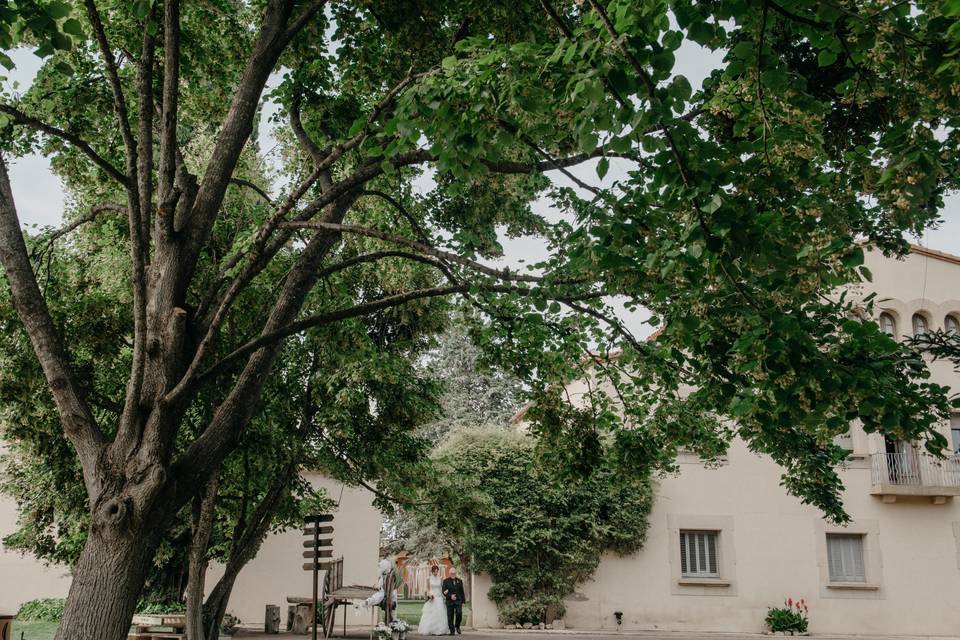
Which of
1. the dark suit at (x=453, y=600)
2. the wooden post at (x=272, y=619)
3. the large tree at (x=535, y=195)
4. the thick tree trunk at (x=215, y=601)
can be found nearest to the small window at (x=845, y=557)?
the dark suit at (x=453, y=600)

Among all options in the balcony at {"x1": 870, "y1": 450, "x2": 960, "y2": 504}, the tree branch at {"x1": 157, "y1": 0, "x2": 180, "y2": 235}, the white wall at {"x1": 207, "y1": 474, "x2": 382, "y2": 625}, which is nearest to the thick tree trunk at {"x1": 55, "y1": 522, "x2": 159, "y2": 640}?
the tree branch at {"x1": 157, "y1": 0, "x2": 180, "y2": 235}

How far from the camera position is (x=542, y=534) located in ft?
68.2

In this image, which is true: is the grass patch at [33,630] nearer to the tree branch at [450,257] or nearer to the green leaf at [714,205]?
the tree branch at [450,257]

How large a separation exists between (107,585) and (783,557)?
19.9 metres

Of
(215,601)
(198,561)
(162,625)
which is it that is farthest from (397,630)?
(198,561)

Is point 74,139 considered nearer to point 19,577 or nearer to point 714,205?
point 714,205

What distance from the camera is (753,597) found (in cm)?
2120

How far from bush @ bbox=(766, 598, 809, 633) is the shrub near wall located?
13.2 feet

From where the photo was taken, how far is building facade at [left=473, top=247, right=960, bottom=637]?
69.1 feet

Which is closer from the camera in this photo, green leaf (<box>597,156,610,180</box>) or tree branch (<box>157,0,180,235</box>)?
green leaf (<box>597,156,610,180</box>)

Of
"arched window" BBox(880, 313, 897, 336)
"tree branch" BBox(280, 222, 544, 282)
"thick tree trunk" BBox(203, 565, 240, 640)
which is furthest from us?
"arched window" BBox(880, 313, 897, 336)

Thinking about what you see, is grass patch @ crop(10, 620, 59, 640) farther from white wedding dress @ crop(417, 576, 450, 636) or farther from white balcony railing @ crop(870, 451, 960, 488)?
white balcony railing @ crop(870, 451, 960, 488)

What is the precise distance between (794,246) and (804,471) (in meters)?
5.51

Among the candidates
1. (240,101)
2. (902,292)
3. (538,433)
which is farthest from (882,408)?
(902,292)
